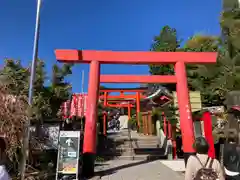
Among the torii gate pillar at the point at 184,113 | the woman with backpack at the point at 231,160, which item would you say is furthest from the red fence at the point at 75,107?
the woman with backpack at the point at 231,160

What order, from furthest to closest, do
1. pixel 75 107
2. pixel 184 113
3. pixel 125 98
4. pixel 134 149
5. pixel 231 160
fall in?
pixel 125 98 → pixel 134 149 → pixel 75 107 → pixel 184 113 → pixel 231 160

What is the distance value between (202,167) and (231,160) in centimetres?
268

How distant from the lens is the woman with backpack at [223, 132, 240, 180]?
4625 millimetres

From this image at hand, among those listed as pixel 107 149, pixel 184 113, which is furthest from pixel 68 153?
pixel 107 149

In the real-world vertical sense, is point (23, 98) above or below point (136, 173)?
above

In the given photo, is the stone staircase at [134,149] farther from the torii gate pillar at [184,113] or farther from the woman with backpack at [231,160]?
the woman with backpack at [231,160]

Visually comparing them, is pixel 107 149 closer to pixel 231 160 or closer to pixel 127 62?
pixel 127 62

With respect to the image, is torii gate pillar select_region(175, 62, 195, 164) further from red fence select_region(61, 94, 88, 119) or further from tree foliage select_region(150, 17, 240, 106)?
red fence select_region(61, 94, 88, 119)

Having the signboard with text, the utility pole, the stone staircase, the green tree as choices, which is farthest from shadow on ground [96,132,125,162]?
the green tree

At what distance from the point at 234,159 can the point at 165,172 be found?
3104 millimetres

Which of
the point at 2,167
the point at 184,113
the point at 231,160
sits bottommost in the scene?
the point at 231,160

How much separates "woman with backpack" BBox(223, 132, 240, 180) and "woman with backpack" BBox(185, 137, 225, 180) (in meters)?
2.42

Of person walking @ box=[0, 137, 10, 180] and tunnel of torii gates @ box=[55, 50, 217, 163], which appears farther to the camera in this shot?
tunnel of torii gates @ box=[55, 50, 217, 163]

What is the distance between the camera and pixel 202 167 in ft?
8.45
